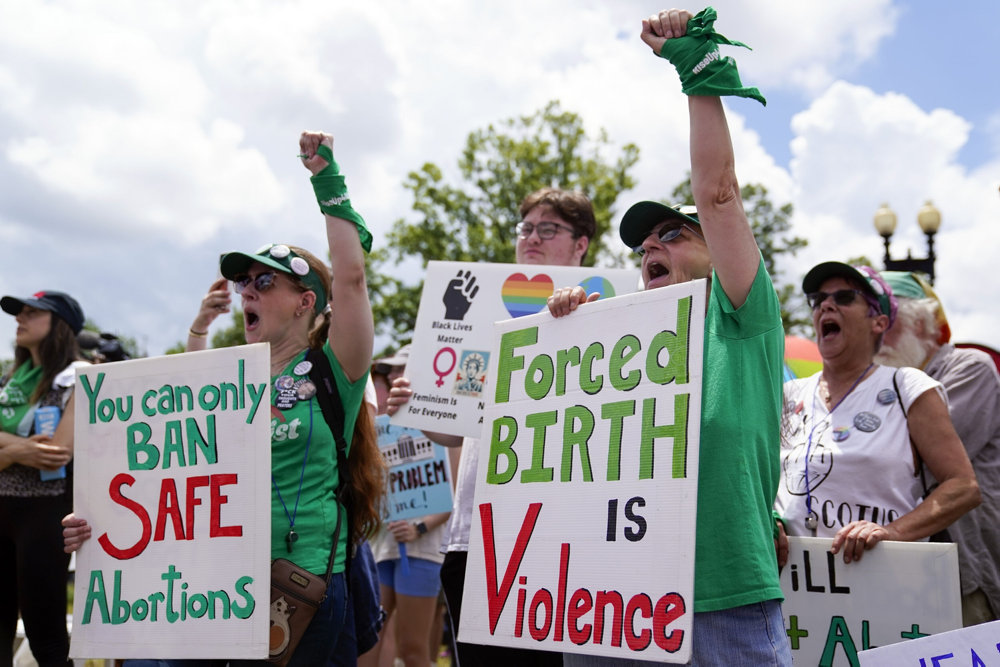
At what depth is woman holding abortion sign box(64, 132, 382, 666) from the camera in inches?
109

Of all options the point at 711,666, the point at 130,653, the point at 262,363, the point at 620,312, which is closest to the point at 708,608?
the point at 711,666

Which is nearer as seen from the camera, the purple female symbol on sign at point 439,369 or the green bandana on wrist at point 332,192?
the green bandana on wrist at point 332,192

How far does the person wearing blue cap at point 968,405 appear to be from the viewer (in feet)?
10.8

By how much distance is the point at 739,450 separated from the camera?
2.06 meters

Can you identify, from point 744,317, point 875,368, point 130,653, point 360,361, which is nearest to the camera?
point 744,317

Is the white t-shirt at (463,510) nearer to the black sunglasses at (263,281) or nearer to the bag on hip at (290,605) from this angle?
the bag on hip at (290,605)

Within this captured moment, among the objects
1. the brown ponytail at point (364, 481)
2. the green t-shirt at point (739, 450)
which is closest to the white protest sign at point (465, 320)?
the brown ponytail at point (364, 481)

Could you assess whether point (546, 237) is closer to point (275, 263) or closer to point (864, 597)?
point (275, 263)

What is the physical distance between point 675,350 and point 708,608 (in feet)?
1.94

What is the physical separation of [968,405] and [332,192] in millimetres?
2588

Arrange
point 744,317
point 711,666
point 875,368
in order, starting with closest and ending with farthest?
point 711,666 < point 744,317 < point 875,368

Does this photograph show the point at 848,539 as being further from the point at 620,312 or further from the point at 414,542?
the point at 414,542

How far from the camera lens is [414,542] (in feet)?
17.4

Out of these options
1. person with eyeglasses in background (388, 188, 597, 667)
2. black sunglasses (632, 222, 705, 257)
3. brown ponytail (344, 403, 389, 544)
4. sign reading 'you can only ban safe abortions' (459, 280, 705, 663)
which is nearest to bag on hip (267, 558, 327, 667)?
brown ponytail (344, 403, 389, 544)
